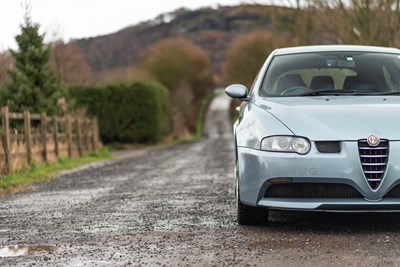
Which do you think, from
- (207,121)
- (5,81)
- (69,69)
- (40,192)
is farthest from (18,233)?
(207,121)

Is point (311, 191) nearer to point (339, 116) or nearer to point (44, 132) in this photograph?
point (339, 116)

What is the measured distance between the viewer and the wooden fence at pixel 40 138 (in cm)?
1393

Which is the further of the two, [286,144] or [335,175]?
[286,144]

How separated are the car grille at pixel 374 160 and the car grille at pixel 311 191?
0.18 meters

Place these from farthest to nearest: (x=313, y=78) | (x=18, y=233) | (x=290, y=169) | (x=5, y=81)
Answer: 1. (x=5, y=81)
2. (x=313, y=78)
3. (x=18, y=233)
4. (x=290, y=169)

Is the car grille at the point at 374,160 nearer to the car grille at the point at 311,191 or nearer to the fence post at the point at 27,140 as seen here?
the car grille at the point at 311,191

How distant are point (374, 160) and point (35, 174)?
10162mm

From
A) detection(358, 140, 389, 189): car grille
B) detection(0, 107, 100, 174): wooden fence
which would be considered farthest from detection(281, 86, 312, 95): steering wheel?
detection(0, 107, 100, 174): wooden fence

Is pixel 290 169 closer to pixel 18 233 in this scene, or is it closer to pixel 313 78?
pixel 313 78

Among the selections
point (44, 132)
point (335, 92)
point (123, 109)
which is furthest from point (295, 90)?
point (123, 109)

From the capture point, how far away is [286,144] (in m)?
5.81

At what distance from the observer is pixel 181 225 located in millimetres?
6531

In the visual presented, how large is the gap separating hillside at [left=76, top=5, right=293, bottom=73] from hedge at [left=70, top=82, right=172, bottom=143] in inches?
125

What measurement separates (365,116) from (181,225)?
2.07 m
